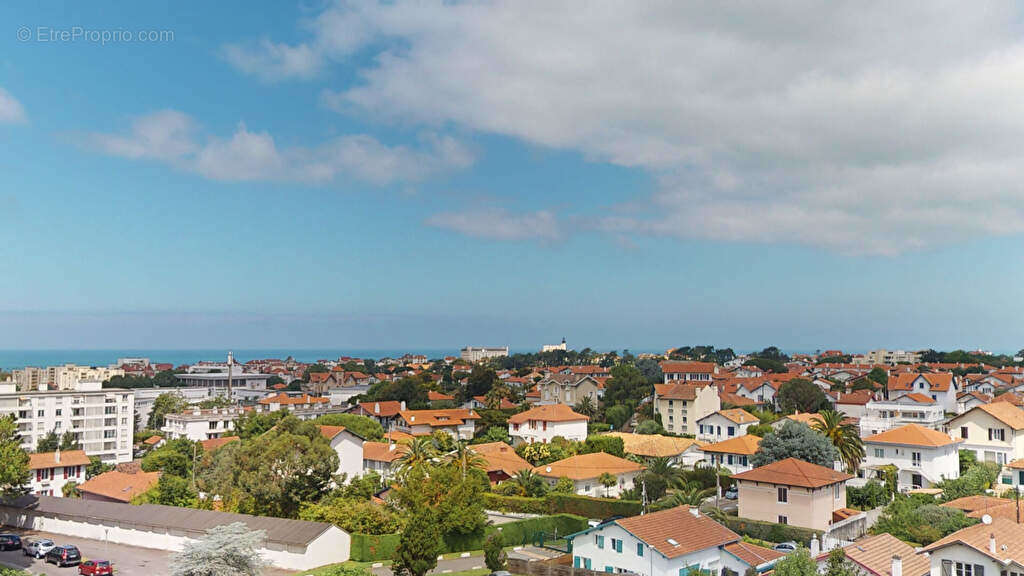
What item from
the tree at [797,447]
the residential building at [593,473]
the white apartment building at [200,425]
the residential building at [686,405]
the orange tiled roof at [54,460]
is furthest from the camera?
the white apartment building at [200,425]

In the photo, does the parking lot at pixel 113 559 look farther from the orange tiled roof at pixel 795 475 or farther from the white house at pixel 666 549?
the orange tiled roof at pixel 795 475

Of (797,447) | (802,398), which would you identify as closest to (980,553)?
(797,447)

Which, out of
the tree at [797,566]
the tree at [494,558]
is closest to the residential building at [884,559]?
the tree at [797,566]

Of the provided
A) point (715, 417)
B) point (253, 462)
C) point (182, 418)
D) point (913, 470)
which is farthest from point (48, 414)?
point (913, 470)

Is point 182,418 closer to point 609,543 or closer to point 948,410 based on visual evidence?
point 609,543

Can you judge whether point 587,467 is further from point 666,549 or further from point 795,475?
point 666,549

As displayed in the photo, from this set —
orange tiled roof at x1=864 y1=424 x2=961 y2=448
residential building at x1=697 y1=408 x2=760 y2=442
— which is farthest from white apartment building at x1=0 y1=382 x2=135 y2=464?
orange tiled roof at x1=864 y1=424 x2=961 y2=448

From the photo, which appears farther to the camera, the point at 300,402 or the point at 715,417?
the point at 300,402
